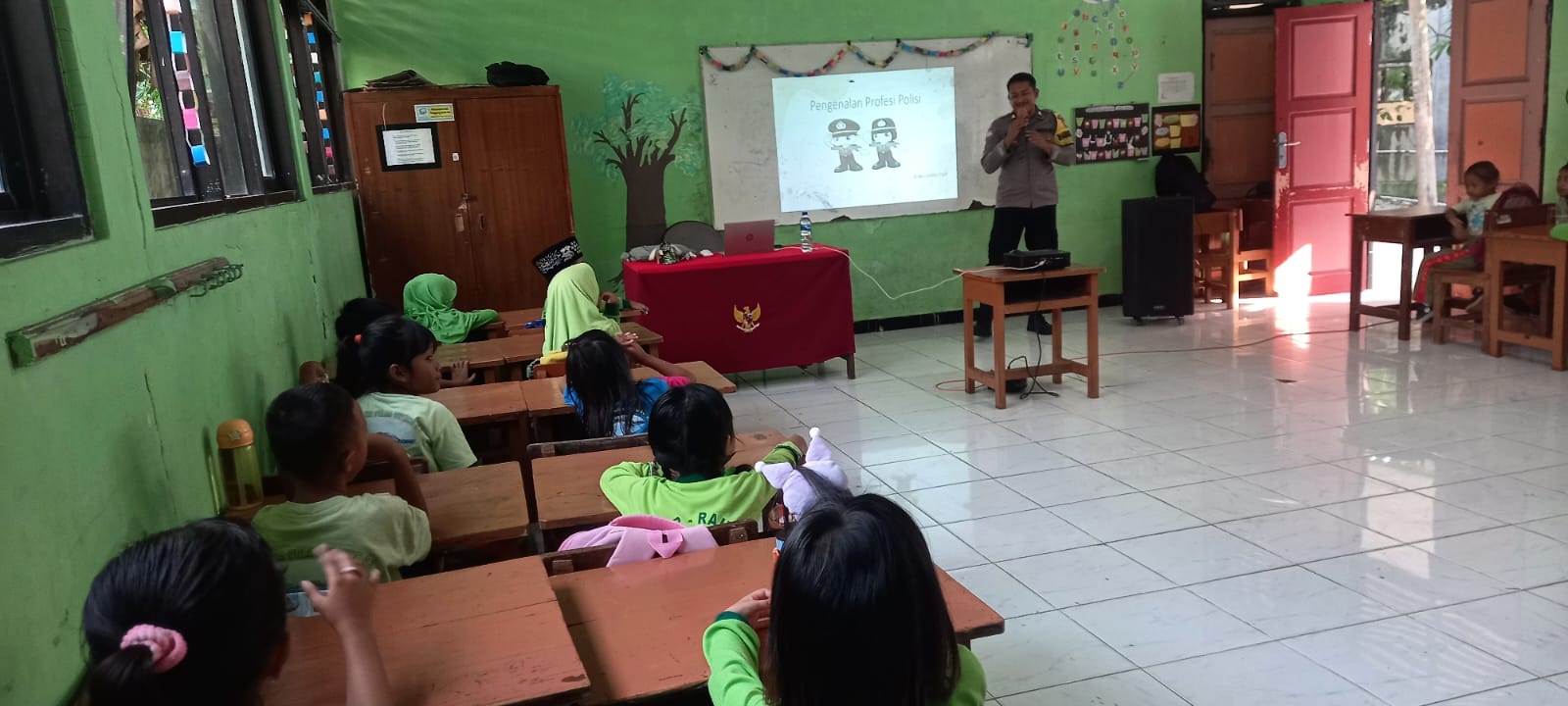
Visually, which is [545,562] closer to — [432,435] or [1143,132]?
[432,435]

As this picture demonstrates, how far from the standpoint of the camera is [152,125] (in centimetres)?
268

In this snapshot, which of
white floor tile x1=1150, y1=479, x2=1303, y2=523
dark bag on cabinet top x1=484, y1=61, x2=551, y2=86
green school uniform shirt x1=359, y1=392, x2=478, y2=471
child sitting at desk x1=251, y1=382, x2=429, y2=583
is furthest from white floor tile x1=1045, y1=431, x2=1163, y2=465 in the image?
dark bag on cabinet top x1=484, y1=61, x2=551, y2=86

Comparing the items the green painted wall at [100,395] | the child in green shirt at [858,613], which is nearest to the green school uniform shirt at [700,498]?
the green painted wall at [100,395]

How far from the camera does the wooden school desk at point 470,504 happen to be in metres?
2.10

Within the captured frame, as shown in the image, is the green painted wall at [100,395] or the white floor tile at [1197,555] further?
the white floor tile at [1197,555]

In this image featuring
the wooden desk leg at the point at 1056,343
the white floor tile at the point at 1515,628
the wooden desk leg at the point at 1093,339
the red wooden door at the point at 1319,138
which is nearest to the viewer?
the white floor tile at the point at 1515,628

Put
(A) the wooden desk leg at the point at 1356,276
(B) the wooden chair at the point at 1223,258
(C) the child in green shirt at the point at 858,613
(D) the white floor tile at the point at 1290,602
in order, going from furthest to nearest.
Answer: (B) the wooden chair at the point at 1223,258, (A) the wooden desk leg at the point at 1356,276, (D) the white floor tile at the point at 1290,602, (C) the child in green shirt at the point at 858,613

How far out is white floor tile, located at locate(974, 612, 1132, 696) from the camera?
8.14ft

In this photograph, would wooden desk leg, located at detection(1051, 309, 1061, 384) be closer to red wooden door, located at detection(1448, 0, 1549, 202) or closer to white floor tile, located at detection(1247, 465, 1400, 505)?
white floor tile, located at detection(1247, 465, 1400, 505)

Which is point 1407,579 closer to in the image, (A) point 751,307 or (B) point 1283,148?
(A) point 751,307

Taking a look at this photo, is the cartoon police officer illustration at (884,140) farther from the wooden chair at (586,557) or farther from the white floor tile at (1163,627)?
the wooden chair at (586,557)

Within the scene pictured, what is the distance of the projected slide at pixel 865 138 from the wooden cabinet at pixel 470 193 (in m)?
1.67

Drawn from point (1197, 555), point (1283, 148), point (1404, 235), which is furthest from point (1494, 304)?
point (1197, 555)

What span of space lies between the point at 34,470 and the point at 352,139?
15.9 feet
